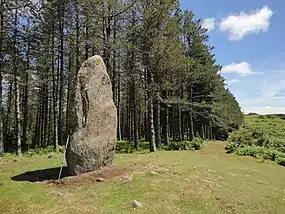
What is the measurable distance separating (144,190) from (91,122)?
3.53 m

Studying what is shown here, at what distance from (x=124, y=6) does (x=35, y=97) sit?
19283 mm

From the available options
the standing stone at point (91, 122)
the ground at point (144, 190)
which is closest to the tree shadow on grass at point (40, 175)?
the ground at point (144, 190)

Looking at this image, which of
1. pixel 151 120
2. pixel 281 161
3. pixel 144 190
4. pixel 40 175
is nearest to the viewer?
pixel 144 190

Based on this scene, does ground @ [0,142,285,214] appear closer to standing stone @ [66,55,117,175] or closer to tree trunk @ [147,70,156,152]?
standing stone @ [66,55,117,175]

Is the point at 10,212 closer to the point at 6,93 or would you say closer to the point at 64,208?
the point at 64,208

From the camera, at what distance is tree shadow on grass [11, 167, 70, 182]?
489 inches

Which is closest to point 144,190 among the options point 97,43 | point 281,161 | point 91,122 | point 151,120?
point 91,122

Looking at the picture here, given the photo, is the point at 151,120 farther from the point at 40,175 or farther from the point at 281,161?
the point at 40,175

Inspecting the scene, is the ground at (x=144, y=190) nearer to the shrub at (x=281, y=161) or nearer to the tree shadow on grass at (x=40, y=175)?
→ the tree shadow on grass at (x=40, y=175)

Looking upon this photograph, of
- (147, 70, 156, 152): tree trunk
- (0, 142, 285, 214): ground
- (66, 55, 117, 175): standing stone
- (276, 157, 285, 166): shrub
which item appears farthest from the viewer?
(147, 70, 156, 152): tree trunk

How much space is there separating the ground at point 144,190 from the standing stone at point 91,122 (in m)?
0.65

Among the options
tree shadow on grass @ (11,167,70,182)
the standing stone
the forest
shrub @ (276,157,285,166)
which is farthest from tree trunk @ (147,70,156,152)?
tree shadow on grass @ (11,167,70,182)

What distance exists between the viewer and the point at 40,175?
13141 millimetres

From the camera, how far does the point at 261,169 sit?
17406 mm
